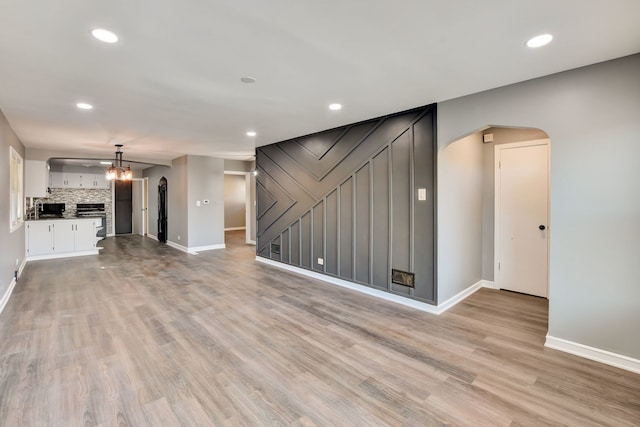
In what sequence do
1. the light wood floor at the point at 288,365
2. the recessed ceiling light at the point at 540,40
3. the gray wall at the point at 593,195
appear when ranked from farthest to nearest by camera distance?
the gray wall at the point at 593,195 < the recessed ceiling light at the point at 540,40 < the light wood floor at the point at 288,365

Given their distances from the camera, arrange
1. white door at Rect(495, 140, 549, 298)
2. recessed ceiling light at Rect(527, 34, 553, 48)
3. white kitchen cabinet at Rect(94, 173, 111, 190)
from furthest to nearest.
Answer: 1. white kitchen cabinet at Rect(94, 173, 111, 190)
2. white door at Rect(495, 140, 549, 298)
3. recessed ceiling light at Rect(527, 34, 553, 48)

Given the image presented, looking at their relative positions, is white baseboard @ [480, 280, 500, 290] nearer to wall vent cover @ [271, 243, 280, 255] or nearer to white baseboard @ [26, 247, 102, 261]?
wall vent cover @ [271, 243, 280, 255]

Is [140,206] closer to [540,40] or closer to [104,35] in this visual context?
[104,35]

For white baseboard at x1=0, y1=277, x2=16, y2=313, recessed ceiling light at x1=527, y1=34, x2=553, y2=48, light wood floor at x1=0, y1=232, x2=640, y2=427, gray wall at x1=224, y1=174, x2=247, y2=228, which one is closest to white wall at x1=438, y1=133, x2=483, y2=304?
light wood floor at x1=0, y1=232, x2=640, y2=427

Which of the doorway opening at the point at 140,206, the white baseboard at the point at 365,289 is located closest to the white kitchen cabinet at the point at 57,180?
the doorway opening at the point at 140,206

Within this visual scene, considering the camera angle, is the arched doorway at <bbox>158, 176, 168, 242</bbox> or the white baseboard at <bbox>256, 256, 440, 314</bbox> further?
the arched doorway at <bbox>158, 176, 168, 242</bbox>

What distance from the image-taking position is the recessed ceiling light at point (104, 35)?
1990mm

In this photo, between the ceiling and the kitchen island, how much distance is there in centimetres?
385

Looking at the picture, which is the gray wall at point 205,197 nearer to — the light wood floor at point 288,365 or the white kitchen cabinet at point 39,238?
the white kitchen cabinet at point 39,238

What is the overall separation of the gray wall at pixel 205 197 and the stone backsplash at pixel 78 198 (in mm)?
4719

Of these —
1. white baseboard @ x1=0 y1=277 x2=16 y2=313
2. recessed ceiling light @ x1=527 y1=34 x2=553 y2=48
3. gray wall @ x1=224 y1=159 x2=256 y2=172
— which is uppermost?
gray wall @ x1=224 y1=159 x2=256 y2=172

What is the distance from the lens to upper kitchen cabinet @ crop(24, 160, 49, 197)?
6.39 meters

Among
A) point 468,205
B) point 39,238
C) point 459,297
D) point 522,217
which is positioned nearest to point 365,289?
point 459,297

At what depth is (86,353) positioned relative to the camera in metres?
2.67
